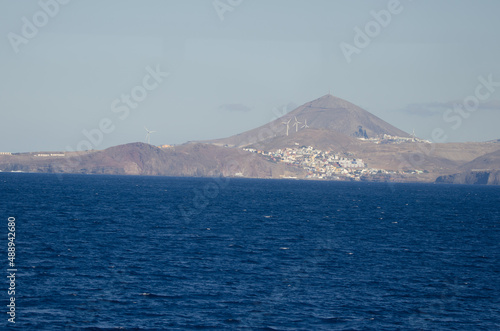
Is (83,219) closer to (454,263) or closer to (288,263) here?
(288,263)

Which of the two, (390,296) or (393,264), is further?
(393,264)

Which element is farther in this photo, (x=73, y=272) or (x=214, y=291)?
(x=73, y=272)

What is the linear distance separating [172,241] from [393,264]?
30.4 meters

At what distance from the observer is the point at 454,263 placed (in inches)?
2665

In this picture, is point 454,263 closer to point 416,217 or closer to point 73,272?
point 73,272

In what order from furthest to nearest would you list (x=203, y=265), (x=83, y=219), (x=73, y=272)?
(x=83, y=219) → (x=203, y=265) → (x=73, y=272)

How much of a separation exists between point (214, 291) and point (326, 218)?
7454 cm

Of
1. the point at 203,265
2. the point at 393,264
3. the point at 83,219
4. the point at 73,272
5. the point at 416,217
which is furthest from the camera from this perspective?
the point at 416,217

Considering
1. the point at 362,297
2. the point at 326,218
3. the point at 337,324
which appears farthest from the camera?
the point at 326,218

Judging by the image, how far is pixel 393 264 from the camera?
6544cm

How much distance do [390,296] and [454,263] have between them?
21.2 m

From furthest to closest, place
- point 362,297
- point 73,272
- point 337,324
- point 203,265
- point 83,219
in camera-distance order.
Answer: point 83,219 < point 203,265 < point 73,272 < point 362,297 < point 337,324

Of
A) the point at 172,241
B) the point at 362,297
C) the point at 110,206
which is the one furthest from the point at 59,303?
the point at 110,206

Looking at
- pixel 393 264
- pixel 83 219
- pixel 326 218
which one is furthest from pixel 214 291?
pixel 326 218
